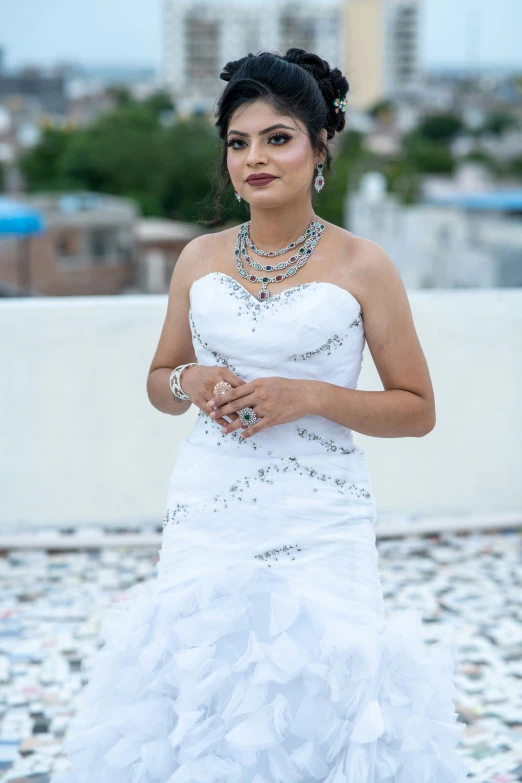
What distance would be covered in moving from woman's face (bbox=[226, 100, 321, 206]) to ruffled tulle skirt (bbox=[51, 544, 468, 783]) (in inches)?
26.8

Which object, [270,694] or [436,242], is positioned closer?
[270,694]

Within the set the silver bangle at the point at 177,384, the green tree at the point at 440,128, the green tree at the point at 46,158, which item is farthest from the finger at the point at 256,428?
the green tree at the point at 440,128

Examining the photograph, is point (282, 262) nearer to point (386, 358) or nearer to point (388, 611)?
point (386, 358)

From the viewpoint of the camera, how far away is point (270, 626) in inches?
66.7

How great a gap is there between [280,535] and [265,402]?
0.86ft

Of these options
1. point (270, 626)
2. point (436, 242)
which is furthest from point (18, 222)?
point (436, 242)

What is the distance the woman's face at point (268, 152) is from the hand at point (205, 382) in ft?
1.06

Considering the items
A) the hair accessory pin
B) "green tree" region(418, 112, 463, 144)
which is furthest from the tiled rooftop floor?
"green tree" region(418, 112, 463, 144)

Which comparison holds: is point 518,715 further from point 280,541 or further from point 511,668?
point 280,541

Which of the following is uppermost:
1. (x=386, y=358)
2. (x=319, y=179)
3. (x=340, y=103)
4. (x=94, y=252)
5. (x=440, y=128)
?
(x=440, y=128)

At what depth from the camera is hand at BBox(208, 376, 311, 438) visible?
1697 mm

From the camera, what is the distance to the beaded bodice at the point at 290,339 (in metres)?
1.78

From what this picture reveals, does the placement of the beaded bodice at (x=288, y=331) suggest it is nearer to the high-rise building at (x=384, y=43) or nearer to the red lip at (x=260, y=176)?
the red lip at (x=260, y=176)

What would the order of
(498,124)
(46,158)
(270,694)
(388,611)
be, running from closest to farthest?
1. (270,694)
2. (388,611)
3. (46,158)
4. (498,124)
